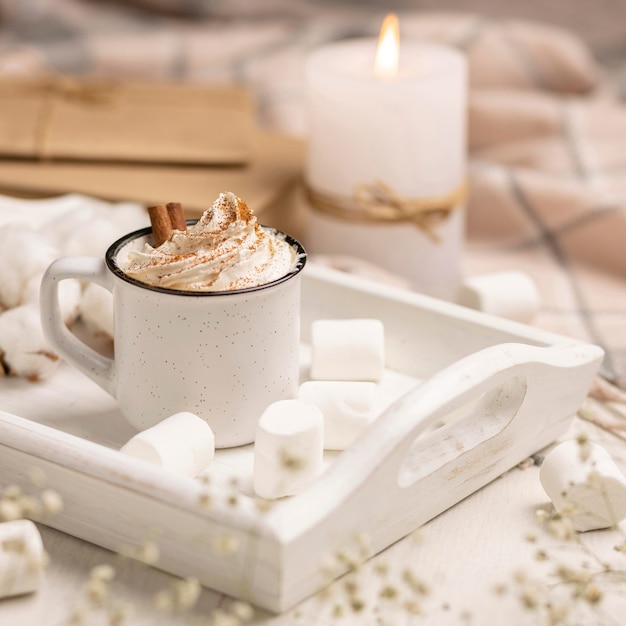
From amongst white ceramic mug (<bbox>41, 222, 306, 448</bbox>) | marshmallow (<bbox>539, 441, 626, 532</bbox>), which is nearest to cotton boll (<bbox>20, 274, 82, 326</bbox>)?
white ceramic mug (<bbox>41, 222, 306, 448</bbox>)

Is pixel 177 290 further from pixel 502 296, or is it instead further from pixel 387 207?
pixel 387 207

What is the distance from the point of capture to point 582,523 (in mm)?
782

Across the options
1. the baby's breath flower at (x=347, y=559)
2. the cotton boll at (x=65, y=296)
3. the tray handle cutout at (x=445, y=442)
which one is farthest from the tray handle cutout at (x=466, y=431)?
the cotton boll at (x=65, y=296)

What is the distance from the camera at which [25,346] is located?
35.9 inches

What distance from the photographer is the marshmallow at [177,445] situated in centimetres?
74

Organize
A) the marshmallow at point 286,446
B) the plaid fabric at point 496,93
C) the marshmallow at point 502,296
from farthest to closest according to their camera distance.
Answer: the plaid fabric at point 496,93 → the marshmallow at point 502,296 → the marshmallow at point 286,446

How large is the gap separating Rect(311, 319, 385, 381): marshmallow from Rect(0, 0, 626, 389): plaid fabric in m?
0.29

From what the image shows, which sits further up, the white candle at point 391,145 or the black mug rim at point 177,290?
the black mug rim at point 177,290

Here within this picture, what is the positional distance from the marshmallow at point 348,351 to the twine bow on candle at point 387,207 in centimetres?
37

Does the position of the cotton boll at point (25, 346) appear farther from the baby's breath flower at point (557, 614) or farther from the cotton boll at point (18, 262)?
the baby's breath flower at point (557, 614)

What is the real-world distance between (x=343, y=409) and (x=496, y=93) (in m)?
1.14

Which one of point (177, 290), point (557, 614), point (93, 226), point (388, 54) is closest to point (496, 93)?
point (388, 54)

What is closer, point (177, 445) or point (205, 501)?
point (205, 501)

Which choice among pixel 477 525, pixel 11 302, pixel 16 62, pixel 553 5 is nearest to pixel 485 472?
pixel 477 525
